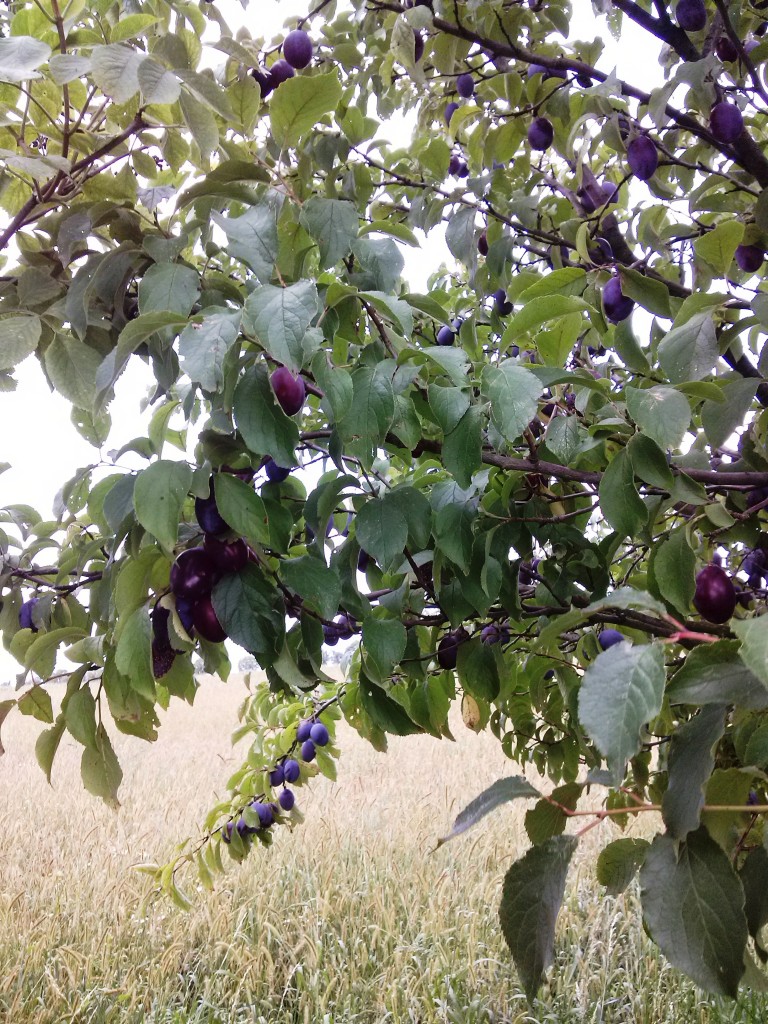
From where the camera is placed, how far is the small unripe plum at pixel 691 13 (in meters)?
0.76

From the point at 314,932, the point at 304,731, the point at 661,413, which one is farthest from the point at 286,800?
the point at 661,413

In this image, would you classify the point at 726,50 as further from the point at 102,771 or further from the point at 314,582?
the point at 102,771

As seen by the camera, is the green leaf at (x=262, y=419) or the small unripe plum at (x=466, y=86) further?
the small unripe plum at (x=466, y=86)

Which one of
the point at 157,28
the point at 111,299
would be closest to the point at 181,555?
the point at 111,299

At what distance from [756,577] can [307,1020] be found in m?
1.28

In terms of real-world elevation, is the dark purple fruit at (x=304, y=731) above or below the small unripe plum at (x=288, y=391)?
below

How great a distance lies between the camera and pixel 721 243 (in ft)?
1.92

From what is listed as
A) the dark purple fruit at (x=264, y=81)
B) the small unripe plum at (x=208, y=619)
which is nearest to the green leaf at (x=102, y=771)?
the small unripe plum at (x=208, y=619)

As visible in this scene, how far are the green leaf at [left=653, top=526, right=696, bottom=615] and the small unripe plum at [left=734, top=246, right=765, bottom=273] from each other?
425 mm

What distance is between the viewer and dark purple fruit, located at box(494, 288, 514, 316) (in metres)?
1.04

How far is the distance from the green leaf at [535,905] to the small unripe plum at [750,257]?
692 mm

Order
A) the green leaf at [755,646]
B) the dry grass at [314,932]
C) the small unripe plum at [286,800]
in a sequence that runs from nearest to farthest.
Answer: the green leaf at [755,646]
the small unripe plum at [286,800]
the dry grass at [314,932]

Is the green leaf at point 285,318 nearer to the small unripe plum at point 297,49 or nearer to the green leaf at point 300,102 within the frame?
the green leaf at point 300,102

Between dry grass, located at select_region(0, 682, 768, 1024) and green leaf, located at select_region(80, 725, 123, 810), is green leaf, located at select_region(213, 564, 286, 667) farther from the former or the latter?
dry grass, located at select_region(0, 682, 768, 1024)
